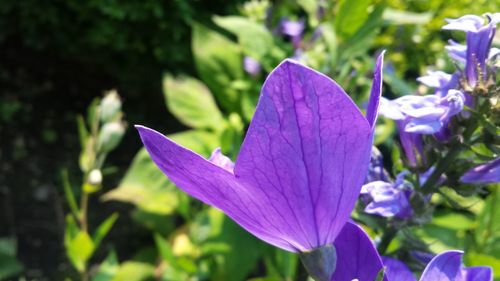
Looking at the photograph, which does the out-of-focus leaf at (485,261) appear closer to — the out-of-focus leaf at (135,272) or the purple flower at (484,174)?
the purple flower at (484,174)

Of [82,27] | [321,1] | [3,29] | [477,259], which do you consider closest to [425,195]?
[477,259]

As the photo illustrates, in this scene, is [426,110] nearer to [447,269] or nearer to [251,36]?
[447,269]

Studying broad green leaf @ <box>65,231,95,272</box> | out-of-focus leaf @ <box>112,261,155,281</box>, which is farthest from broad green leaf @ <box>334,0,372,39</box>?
out-of-focus leaf @ <box>112,261,155,281</box>

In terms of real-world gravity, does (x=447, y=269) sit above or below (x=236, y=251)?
above

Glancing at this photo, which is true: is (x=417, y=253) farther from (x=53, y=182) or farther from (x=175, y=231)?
(x=53, y=182)

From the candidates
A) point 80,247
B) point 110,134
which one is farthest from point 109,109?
point 80,247

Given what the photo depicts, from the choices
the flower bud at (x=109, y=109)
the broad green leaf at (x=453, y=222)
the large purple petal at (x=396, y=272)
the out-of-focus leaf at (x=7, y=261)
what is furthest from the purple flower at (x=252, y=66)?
the large purple petal at (x=396, y=272)
